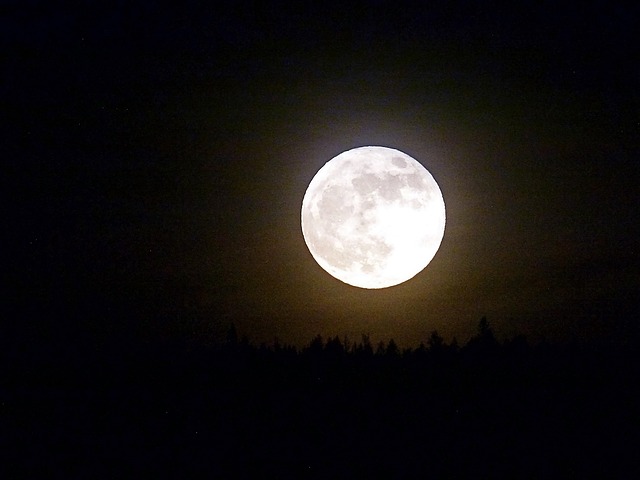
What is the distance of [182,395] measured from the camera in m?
42.8

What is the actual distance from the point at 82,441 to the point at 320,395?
42.2 ft

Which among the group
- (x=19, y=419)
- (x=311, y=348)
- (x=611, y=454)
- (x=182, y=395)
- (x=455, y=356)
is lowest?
(x=611, y=454)

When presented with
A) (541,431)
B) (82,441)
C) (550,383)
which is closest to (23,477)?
(82,441)

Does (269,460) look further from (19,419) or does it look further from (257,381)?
(257,381)

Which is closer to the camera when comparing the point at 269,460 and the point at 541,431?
the point at 269,460

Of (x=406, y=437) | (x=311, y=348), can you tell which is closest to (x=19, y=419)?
(x=406, y=437)

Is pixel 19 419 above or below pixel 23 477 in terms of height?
above

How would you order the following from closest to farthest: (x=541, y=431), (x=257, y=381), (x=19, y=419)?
(x=541, y=431) < (x=19, y=419) < (x=257, y=381)

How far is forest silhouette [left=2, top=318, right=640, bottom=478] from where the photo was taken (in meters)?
29.0

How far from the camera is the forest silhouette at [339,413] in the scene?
29.0 m

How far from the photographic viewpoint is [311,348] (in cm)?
5672

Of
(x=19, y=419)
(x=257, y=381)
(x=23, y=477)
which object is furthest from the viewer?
(x=257, y=381)

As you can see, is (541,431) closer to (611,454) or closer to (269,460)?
(611,454)

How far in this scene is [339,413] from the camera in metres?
37.4
